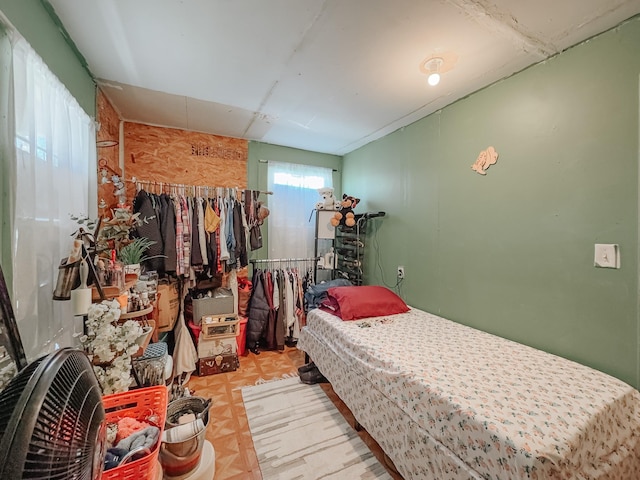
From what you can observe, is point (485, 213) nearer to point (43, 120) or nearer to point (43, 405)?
point (43, 405)

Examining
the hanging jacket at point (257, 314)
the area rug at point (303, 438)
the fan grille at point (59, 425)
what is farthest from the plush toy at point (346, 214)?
the fan grille at point (59, 425)

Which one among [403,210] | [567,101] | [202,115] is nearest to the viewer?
[567,101]

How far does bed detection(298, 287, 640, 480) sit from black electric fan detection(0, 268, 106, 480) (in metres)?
1.27

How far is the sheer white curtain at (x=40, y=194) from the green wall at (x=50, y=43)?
0.12 metres

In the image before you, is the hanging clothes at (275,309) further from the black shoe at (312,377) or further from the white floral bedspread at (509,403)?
the white floral bedspread at (509,403)

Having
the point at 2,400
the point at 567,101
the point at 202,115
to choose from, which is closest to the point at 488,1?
the point at 567,101

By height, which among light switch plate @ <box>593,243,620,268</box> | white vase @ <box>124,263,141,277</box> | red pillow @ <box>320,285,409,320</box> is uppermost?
light switch plate @ <box>593,243,620,268</box>

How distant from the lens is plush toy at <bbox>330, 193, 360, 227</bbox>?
3139 mm

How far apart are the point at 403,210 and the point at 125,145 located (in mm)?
3028

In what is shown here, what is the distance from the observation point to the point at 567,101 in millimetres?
1570

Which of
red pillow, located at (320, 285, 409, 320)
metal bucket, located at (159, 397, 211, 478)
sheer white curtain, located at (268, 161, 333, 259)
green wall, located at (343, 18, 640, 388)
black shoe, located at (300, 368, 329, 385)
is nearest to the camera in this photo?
metal bucket, located at (159, 397, 211, 478)

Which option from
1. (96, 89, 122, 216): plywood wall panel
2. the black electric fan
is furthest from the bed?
(96, 89, 122, 216): plywood wall panel

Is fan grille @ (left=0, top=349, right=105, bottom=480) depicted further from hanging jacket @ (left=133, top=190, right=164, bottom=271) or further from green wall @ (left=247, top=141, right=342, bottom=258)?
A: green wall @ (left=247, top=141, right=342, bottom=258)

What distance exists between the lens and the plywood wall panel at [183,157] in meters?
2.76
